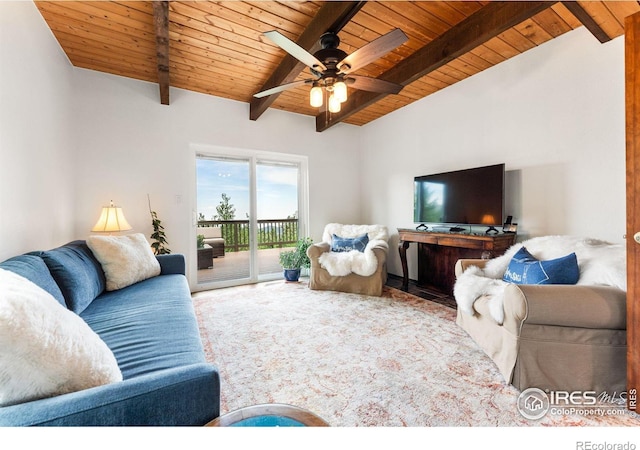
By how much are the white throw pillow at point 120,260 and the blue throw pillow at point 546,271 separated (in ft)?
9.64

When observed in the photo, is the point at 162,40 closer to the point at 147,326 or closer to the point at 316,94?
the point at 316,94

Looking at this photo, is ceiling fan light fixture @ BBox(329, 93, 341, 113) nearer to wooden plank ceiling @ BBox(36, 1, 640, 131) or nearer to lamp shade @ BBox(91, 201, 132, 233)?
wooden plank ceiling @ BBox(36, 1, 640, 131)

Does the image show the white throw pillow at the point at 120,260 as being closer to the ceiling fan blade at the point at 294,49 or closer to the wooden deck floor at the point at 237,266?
the wooden deck floor at the point at 237,266

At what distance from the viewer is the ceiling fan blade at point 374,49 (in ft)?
5.84

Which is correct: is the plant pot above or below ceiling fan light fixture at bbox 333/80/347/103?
below

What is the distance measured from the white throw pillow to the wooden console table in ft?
9.58

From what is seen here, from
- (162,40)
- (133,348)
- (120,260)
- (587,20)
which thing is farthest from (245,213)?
(587,20)

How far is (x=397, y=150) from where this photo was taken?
4.19 metres

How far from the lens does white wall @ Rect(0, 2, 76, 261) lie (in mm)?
1670

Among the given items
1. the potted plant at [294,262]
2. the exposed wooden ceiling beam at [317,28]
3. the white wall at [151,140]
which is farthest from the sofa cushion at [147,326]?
the exposed wooden ceiling beam at [317,28]

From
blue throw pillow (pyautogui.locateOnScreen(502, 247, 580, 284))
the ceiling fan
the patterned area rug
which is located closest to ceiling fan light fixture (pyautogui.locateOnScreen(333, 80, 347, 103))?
the ceiling fan

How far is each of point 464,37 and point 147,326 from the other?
3.17 metres

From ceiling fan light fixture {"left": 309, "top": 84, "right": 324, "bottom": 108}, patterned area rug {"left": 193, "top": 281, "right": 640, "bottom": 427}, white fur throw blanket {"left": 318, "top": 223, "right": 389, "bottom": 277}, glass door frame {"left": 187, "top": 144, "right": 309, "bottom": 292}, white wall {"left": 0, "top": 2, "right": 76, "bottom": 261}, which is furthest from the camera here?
glass door frame {"left": 187, "top": 144, "right": 309, "bottom": 292}

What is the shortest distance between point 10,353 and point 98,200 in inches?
121
